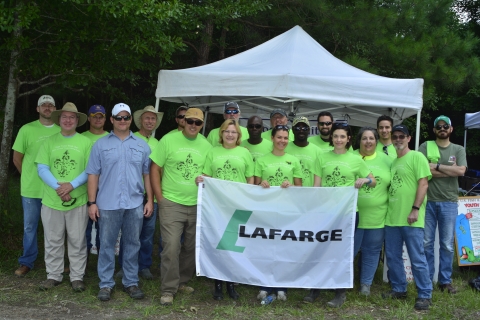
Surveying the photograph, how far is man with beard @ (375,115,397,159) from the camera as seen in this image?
600cm

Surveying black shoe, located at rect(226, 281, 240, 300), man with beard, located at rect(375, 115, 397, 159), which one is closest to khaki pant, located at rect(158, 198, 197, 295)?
black shoe, located at rect(226, 281, 240, 300)

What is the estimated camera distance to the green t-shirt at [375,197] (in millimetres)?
5465

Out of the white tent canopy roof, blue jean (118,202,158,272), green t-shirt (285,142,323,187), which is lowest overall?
blue jean (118,202,158,272)

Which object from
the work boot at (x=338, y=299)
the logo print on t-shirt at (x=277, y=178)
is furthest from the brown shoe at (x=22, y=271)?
the work boot at (x=338, y=299)

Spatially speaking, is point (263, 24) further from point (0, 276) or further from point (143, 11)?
point (0, 276)

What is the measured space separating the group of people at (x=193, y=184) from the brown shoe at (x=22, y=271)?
58 cm

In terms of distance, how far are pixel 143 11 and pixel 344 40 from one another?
580 centimetres

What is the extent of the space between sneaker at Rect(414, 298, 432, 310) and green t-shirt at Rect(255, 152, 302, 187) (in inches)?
67.7

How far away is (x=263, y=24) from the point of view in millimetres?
11312

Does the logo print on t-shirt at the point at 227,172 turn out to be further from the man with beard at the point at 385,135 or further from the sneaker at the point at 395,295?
the sneaker at the point at 395,295

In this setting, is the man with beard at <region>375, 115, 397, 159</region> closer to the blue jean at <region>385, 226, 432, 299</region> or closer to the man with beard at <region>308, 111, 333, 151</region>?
the man with beard at <region>308, 111, 333, 151</region>

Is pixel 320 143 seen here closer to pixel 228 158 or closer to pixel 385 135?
pixel 385 135

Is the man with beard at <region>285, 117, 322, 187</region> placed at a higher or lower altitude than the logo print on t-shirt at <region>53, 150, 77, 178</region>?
higher

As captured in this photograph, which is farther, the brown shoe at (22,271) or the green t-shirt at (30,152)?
the brown shoe at (22,271)
